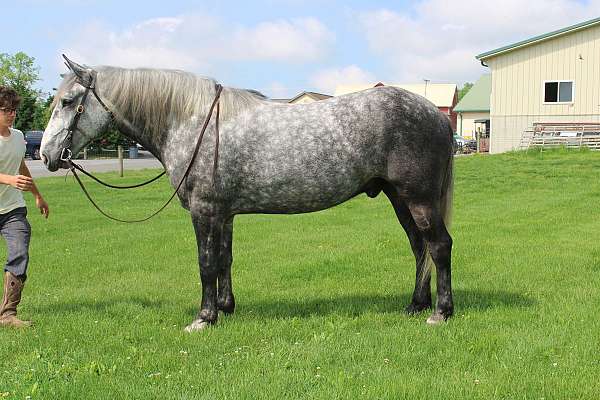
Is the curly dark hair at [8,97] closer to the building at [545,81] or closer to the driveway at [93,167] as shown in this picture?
the driveway at [93,167]

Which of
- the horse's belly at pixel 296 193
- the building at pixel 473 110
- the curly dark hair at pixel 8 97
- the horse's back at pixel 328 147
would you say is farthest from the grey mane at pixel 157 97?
the building at pixel 473 110

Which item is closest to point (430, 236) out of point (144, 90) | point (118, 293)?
point (144, 90)

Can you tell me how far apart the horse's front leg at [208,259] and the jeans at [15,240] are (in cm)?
170

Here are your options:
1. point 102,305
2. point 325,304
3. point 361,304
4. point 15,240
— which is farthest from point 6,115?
point 361,304

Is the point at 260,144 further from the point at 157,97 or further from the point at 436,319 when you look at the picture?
the point at 436,319

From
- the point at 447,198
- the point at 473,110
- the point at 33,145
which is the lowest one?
the point at 447,198

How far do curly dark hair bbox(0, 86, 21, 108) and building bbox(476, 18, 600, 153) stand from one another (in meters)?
27.9

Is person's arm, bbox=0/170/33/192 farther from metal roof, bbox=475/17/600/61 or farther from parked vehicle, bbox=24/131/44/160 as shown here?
parked vehicle, bbox=24/131/44/160

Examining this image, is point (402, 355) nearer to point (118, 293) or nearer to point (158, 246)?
point (118, 293)

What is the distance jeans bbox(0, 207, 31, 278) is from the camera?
593 centimetres

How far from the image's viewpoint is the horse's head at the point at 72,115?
18.3 ft

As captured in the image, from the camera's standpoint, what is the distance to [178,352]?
495 centimetres

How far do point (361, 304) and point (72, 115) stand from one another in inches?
130

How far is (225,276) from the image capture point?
6250 millimetres
